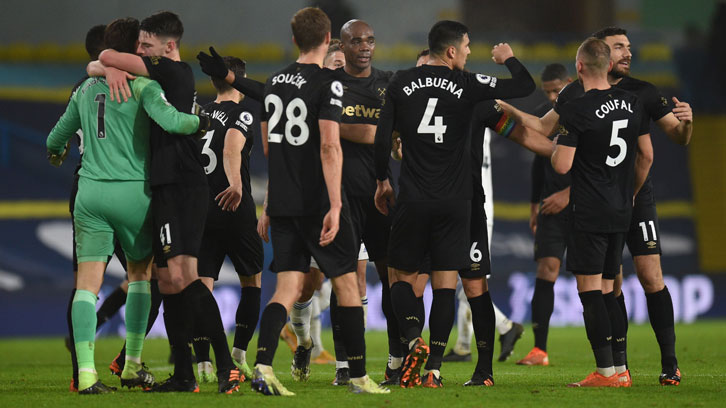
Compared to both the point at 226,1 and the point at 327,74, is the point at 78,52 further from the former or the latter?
the point at 327,74

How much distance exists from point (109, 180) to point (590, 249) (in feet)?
9.72

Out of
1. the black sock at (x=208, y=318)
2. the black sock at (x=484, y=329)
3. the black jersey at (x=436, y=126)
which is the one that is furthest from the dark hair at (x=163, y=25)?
the black sock at (x=484, y=329)

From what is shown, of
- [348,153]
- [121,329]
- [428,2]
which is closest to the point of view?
[348,153]

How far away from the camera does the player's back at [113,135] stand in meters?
5.84

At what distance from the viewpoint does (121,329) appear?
14039 millimetres

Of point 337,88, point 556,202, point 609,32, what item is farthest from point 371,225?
point 556,202

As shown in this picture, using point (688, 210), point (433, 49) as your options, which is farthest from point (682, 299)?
point (433, 49)

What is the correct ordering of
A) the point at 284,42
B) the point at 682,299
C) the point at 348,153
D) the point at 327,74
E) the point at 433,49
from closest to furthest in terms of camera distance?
the point at 327,74 < the point at 433,49 < the point at 348,153 < the point at 682,299 < the point at 284,42

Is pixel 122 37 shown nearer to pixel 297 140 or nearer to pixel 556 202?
pixel 297 140

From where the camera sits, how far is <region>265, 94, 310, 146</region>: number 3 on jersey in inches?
225

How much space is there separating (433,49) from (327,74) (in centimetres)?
86

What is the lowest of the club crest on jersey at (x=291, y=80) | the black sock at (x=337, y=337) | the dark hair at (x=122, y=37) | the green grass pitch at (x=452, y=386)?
the green grass pitch at (x=452, y=386)

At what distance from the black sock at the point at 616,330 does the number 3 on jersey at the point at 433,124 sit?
60.5 inches

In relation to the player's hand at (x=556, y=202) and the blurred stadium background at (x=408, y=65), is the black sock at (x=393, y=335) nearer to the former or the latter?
the player's hand at (x=556, y=202)
